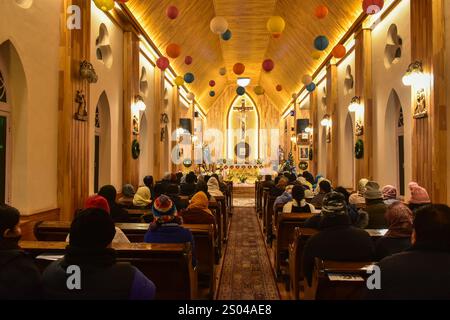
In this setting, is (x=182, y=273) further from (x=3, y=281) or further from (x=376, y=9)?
(x=376, y=9)

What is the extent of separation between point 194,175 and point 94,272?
6.74 m

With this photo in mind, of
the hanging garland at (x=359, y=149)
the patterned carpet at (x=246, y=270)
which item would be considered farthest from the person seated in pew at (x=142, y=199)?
the hanging garland at (x=359, y=149)

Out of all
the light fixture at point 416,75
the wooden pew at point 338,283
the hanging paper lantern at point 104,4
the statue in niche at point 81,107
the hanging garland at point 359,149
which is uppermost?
the hanging paper lantern at point 104,4

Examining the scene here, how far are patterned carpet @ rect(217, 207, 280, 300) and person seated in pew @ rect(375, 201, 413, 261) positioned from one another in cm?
180

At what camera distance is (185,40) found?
12344 mm

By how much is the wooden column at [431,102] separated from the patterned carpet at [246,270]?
269 centimetres

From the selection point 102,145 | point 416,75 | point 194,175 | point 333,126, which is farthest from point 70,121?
point 333,126

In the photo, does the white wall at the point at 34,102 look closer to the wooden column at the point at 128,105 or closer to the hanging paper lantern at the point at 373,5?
the wooden column at the point at 128,105

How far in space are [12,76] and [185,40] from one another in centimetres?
772

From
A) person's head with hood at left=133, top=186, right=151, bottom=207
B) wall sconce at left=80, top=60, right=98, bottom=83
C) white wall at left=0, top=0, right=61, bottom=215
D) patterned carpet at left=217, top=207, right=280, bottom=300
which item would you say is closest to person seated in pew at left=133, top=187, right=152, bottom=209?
person's head with hood at left=133, top=186, right=151, bottom=207

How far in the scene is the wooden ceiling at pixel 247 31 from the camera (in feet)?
32.6

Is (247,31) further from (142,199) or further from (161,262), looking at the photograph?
(161,262)

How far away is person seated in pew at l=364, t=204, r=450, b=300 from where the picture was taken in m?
1.86
